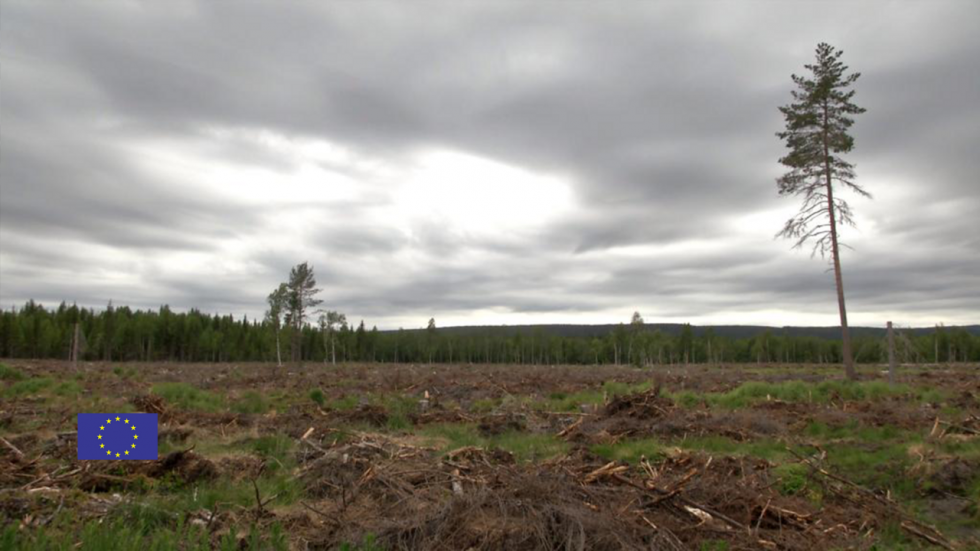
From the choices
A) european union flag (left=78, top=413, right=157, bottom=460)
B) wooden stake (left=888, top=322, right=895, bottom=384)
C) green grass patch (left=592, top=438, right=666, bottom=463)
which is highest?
→ wooden stake (left=888, top=322, right=895, bottom=384)

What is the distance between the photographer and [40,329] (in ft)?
245

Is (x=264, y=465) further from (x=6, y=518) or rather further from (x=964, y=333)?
(x=964, y=333)

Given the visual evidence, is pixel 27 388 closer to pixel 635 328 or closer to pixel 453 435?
pixel 453 435

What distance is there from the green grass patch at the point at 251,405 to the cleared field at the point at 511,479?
0.31m

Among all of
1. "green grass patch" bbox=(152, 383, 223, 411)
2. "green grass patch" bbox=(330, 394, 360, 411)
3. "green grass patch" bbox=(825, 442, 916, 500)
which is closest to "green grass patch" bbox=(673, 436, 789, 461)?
"green grass patch" bbox=(825, 442, 916, 500)

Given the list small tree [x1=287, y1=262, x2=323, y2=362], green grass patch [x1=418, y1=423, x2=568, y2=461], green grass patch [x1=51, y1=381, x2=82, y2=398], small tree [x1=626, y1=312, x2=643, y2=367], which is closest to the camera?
green grass patch [x1=418, y1=423, x2=568, y2=461]

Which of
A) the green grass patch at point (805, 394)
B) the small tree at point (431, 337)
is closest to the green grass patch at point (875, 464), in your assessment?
the green grass patch at point (805, 394)

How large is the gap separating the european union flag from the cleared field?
0.71 m

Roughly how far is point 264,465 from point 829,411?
12373 mm

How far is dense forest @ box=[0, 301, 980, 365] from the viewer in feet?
248

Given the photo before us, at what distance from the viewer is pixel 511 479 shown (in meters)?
6.23

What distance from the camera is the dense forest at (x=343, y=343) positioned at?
75.5 meters

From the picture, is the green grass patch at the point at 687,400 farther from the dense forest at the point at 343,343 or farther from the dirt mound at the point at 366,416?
the dense forest at the point at 343,343

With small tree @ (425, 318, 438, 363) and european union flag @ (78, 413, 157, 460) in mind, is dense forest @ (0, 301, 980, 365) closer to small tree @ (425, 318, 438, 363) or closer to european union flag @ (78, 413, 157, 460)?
small tree @ (425, 318, 438, 363)
